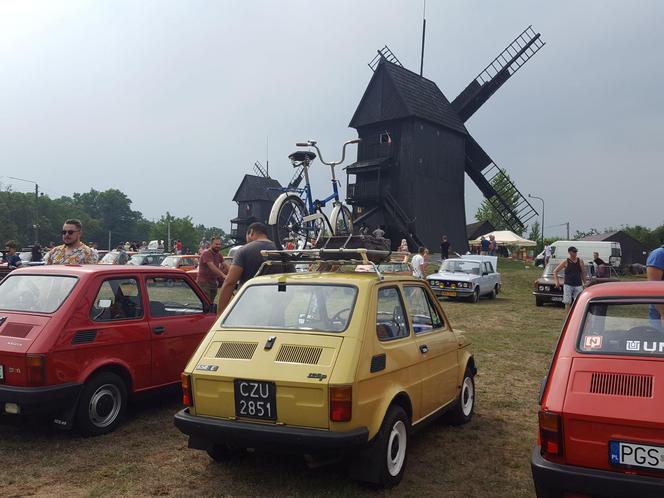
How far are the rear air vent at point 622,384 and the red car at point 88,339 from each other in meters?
4.38

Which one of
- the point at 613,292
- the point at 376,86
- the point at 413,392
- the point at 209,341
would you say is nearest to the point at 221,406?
the point at 209,341

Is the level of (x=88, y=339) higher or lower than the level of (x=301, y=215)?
lower

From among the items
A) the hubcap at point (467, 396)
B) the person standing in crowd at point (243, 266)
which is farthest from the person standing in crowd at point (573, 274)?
the person standing in crowd at point (243, 266)

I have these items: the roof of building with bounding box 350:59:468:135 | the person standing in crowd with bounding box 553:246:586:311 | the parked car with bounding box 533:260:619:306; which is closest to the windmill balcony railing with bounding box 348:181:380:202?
the roof of building with bounding box 350:59:468:135

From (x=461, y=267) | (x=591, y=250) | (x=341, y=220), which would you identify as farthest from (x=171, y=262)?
(x=591, y=250)

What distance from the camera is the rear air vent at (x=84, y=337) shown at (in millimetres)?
5547

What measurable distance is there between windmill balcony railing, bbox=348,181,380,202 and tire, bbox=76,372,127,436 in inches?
1218

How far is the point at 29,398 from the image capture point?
5117 mm

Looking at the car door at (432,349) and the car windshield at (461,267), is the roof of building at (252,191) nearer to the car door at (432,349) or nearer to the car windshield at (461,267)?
the car windshield at (461,267)

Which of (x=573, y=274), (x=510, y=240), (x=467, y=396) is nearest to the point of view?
(x=467, y=396)

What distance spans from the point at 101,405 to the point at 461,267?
1701 cm

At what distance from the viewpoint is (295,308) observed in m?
4.94

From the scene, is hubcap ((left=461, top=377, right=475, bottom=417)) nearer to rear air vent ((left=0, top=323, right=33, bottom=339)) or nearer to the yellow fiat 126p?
the yellow fiat 126p

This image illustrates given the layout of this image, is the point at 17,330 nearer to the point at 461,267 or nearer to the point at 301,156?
the point at 301,156
